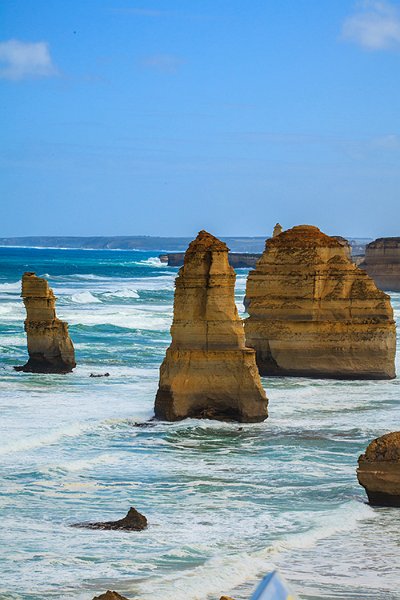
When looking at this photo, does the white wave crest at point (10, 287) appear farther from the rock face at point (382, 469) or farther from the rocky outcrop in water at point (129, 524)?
the rocky outcrop in water at point (129, 524)

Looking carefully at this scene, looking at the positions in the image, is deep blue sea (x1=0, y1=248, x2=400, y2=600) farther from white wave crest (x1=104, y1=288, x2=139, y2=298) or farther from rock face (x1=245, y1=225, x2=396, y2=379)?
white wave crest (x1=104, y1=288, x2=139, y2=298)

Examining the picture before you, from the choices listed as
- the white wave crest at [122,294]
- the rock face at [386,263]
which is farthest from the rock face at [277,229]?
the rock face at [386,263]

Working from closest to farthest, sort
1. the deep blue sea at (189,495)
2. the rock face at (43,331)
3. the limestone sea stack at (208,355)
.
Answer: the deep blue sea at (189,495) < the limestone sea stack at (208,355) < the rock face at (43,331)

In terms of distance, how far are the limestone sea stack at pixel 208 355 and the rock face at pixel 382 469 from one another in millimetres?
7867

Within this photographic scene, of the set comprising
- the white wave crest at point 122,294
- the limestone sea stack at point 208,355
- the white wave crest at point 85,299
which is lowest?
the limestone sea stack at point 208,355

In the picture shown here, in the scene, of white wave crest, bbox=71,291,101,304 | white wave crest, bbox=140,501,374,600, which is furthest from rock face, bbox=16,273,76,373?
white wave crest, bbox=71,291,101,304

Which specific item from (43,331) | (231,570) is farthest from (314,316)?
(231,570)

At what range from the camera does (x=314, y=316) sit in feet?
109

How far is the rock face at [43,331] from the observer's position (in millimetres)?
34219

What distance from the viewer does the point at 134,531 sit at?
51.0 ft

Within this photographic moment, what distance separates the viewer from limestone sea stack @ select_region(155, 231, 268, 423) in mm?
24875

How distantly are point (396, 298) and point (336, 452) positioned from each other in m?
54.8

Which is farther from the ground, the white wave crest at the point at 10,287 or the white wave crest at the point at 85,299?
the white wave crest at the point at 10,287

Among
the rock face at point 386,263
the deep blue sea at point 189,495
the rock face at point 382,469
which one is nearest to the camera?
the deep blue sea at point 189,495
